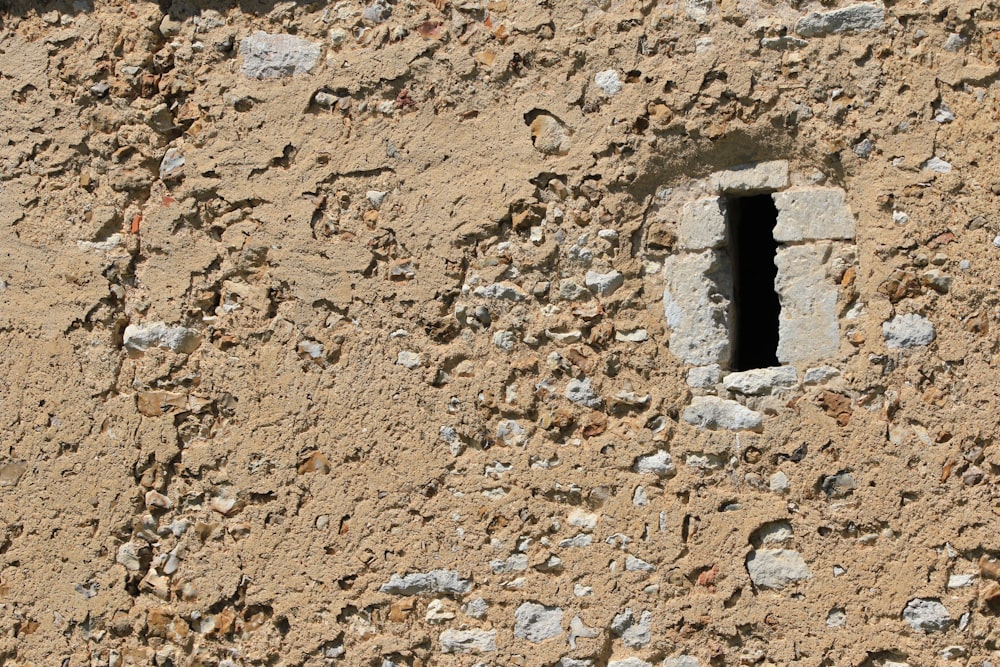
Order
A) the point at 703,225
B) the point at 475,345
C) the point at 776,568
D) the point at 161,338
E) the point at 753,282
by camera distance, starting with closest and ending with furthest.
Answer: the point at 776,568 → the point at 703,225 → the point at 475,345 → the point at 161,338 → the point at 753,282

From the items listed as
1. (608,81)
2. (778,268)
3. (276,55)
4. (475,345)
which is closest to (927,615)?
(778,268)

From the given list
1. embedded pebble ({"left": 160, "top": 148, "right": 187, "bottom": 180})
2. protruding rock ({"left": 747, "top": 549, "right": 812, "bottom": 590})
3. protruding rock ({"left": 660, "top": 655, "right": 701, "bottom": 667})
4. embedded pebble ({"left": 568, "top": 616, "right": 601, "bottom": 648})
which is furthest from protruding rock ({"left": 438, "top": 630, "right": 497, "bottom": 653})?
embedded pebble ({"left": 160, "top": 148, "right": 187, "bottom": 180})

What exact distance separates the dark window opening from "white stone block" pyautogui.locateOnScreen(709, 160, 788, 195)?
66 millimetres

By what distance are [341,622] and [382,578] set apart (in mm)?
202

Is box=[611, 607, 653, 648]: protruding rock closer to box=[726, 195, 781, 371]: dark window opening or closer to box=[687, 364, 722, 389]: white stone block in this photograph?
box=[687, 364, 722, 389]: white stone block

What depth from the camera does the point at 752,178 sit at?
11.5 ft

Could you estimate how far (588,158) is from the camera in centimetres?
360

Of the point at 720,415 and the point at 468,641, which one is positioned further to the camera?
the point at 468,641

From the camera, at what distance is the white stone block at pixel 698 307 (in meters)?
3.50

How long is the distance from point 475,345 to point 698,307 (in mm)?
712

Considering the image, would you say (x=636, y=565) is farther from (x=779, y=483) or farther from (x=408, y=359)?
(x=408, y=359)

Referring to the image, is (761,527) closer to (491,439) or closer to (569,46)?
(491,439)

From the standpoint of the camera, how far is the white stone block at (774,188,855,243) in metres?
3.38

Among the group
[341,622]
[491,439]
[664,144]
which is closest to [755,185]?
[664,144]
